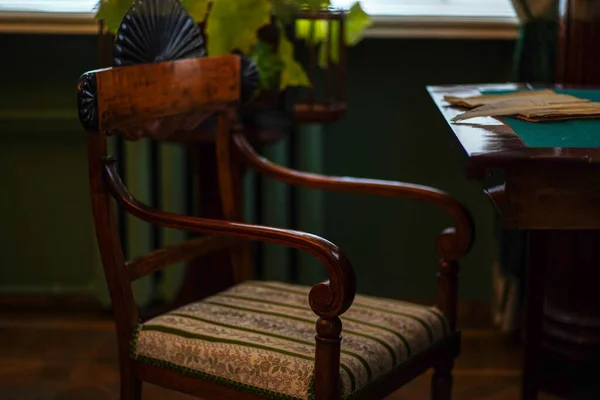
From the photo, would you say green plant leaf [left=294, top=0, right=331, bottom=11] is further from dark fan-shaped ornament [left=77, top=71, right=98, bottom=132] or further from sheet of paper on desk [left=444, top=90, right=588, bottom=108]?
dark fan-shaped ornament [left=77, top=71, right=98, bottom=132]

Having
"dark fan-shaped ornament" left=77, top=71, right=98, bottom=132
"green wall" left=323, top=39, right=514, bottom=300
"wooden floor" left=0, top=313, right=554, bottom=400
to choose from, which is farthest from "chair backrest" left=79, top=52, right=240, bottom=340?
"green wall" left=323, top=39, right=514, bottom=300

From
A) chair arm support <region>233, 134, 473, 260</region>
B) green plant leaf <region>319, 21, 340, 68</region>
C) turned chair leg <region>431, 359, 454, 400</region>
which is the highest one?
green plant leaf <region>319, 21, 340, 68</region>

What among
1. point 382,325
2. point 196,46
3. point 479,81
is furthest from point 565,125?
point 479,81

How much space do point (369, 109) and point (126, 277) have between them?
149 centimetres

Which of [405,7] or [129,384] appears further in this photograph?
[405,7]

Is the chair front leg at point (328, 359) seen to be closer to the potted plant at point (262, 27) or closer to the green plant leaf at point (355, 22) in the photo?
the potted plant at point (262, 27)

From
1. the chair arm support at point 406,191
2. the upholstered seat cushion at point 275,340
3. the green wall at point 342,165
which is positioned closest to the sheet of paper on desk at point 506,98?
the chair arm support at point 406,191

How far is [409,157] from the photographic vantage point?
2879 millimetres

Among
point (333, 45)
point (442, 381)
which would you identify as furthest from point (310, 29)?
point (442, 381)

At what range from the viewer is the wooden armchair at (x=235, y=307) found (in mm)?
1358

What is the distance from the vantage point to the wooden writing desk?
1.15 m

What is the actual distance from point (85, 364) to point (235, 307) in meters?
1.08

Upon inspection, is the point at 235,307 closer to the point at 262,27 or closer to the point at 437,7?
the point at 262,27

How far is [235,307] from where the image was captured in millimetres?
1642
